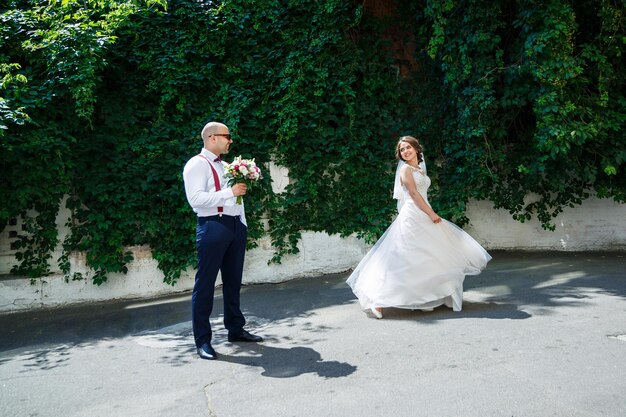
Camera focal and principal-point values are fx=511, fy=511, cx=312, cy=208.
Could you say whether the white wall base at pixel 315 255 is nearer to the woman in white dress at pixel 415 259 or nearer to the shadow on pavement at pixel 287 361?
the woman in white dress at pixel 415 259

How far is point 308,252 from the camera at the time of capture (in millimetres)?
8703

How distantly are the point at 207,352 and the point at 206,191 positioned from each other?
58.2 inches

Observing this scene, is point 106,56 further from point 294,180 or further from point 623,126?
point 623,126

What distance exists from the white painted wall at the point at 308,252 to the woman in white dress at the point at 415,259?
106 inches

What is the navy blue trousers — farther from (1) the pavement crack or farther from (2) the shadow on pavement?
(1) the pavement crack

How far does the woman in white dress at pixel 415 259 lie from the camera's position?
5633mm

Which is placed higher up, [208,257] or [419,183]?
[419,183]

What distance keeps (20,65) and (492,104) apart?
7519 millimetres

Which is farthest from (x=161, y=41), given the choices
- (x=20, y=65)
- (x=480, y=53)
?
(x=480, y=53)

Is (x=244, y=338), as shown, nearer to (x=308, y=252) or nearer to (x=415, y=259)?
(x=415, y=259)

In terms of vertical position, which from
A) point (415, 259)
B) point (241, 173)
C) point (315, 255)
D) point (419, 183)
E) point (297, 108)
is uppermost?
point (297, 108)

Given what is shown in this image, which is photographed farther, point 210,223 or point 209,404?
point 210,223

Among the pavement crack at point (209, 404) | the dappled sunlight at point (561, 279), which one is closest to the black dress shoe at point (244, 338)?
the pavement crack at point (209, 404)

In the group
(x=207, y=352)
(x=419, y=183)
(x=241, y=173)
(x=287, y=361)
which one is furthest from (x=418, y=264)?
(x=207, y=352)
